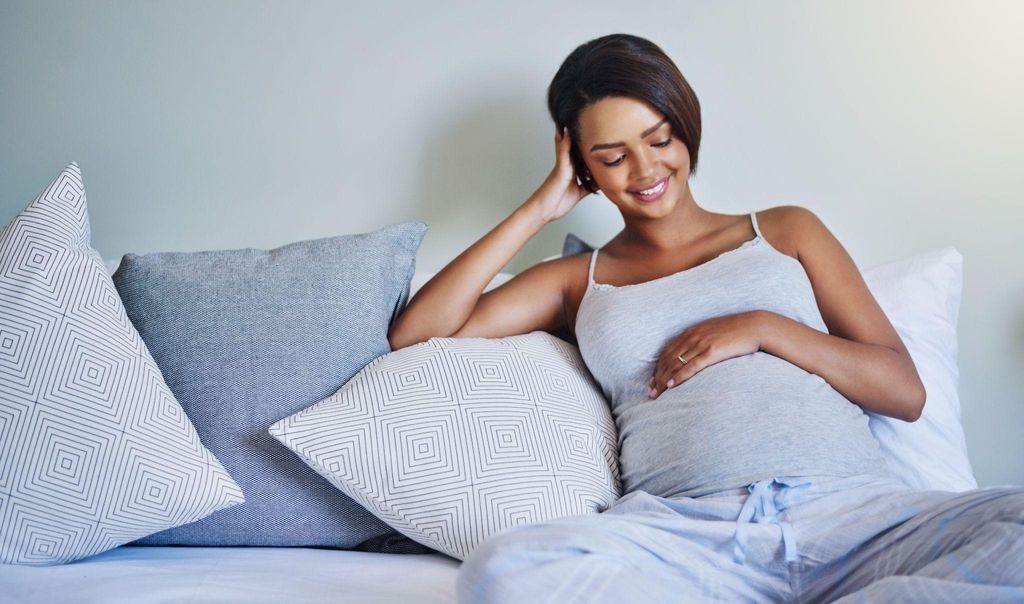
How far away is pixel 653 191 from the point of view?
1.54m

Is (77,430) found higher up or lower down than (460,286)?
lower down

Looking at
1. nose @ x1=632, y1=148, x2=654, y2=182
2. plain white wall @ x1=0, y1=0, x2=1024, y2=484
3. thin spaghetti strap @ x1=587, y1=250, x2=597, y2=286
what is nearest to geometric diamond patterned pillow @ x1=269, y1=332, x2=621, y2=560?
thin spaghetti strap @ x1=587, y1=250, x2=597, y2=286

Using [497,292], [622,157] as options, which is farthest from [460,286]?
[622,157]

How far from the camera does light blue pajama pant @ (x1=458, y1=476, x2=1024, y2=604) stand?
87cm

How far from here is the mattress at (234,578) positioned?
110 cm

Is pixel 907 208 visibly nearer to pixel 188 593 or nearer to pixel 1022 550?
pixel 1022 550

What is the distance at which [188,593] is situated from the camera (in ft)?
3.63

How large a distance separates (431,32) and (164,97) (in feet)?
2.02

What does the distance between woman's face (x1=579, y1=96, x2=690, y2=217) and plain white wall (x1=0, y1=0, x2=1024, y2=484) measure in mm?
390

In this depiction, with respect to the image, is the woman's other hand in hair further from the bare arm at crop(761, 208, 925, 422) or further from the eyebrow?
the bare arm at crop(761, 208, 925, 422)

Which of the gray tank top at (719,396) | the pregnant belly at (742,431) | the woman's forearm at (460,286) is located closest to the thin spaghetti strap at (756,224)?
the gray tank top at (719,396)

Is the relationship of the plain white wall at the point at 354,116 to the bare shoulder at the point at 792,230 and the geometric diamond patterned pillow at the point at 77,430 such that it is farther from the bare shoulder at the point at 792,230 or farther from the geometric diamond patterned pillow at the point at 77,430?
the geometric diamond patterned pillow at the point at 77,430

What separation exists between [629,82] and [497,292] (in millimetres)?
446

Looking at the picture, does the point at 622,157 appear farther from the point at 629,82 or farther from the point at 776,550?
the point at 776,550
